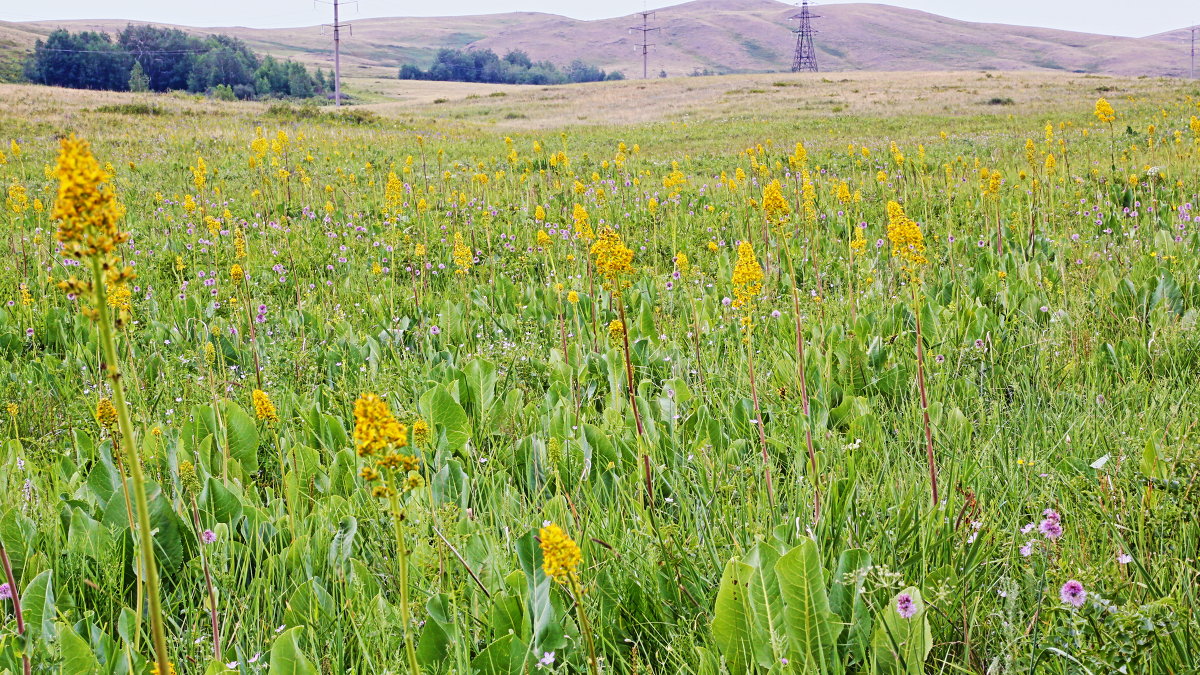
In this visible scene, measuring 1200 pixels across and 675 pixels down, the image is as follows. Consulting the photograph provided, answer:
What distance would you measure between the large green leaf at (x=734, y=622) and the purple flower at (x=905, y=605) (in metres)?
0.28

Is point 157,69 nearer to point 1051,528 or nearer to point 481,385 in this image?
point 481,385

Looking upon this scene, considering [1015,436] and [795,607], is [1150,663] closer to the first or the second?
[795,607]

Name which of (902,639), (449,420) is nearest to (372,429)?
(902,639)

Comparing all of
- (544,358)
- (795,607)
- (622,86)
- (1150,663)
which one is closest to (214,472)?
(544,358)

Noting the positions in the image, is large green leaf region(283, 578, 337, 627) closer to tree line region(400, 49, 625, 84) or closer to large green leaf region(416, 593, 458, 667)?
large green leaf region(416, 593, 458, 667)

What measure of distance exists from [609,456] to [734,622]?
113 cm

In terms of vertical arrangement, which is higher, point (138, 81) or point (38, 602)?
point (138, 81)

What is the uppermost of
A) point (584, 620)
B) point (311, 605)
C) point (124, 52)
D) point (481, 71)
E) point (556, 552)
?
point (481, 71)

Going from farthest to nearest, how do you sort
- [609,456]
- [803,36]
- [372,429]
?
[803,36], [609,456], [372,429]

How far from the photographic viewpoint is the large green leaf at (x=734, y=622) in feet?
5.38

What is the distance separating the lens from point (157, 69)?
99.9 m

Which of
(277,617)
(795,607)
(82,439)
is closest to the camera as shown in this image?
(795,607)

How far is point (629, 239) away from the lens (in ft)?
23.0

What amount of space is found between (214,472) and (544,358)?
1.60 m
